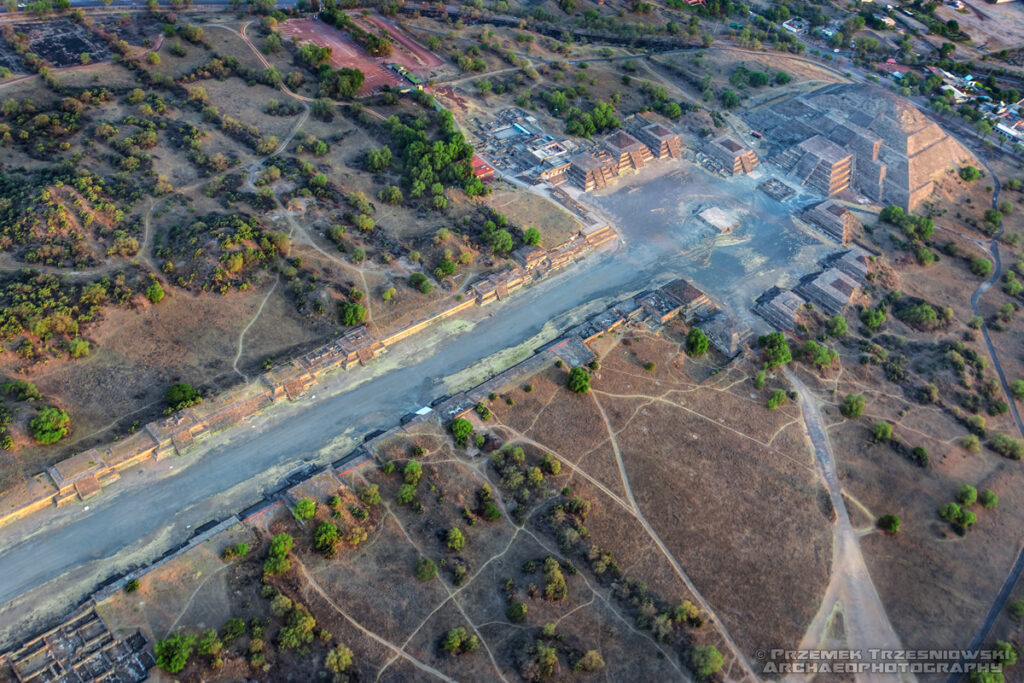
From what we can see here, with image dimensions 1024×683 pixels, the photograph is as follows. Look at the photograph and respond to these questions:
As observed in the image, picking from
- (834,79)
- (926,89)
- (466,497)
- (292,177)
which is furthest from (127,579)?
(926,89)

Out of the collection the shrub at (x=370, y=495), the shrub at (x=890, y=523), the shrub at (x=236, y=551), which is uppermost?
the shrub at (x=890, y=523)

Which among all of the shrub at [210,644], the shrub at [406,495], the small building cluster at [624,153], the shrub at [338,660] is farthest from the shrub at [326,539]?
the small building cluster at [624,153]

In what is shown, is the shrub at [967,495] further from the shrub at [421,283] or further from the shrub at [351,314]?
the shrub at [351,314]

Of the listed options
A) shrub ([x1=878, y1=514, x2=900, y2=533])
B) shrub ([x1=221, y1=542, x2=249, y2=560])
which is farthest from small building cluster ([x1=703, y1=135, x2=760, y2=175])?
shrub ([x1=221, y1=542, x2=249, y2=560])

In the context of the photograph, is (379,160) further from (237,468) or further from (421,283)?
(237,468)

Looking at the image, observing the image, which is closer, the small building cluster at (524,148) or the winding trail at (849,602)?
the winding trail at (849,602)

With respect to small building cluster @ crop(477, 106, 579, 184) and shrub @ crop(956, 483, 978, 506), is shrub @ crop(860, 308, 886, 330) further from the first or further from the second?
small building cluster @ crop(477, 106, 579, 184)
